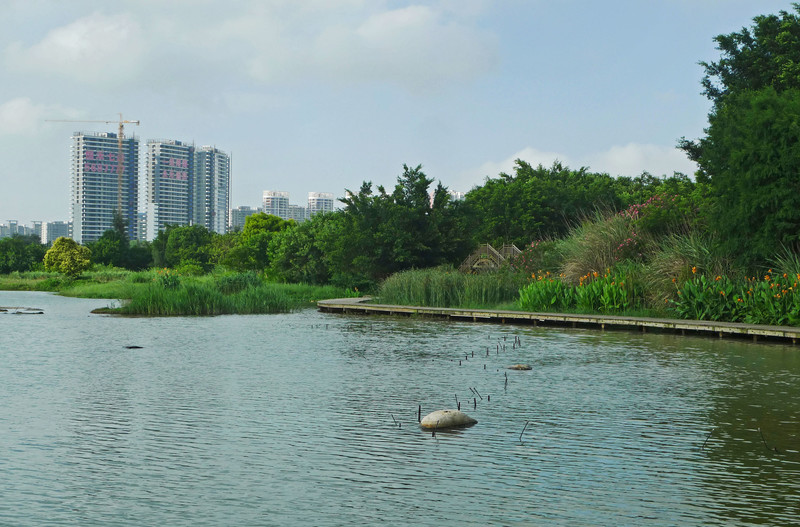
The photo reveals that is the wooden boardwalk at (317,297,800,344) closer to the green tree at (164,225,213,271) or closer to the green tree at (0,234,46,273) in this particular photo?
the green tree at (0,234,46,273)

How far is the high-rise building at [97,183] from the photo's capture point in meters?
146

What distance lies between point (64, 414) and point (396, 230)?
2696cm

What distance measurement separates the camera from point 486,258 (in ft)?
119

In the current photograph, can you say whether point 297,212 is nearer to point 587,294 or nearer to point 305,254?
point 305,254

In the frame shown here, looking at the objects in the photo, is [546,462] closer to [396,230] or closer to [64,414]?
[64,414]

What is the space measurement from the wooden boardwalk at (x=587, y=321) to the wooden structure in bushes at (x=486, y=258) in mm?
6984

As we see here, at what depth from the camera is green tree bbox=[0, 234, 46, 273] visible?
63.6 metres

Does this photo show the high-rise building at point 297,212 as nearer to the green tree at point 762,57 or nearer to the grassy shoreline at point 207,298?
the grassy shoreline at point 207,298

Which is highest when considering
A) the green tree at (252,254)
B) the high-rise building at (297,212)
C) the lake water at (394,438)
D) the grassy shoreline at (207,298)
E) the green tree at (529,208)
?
the high-rise building at (297,212)

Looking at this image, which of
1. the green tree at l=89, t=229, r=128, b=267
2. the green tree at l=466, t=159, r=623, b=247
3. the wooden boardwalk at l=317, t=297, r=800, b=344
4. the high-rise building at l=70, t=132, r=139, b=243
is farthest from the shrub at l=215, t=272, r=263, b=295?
the high-rise building at l=70, t=132, r=139, b=243

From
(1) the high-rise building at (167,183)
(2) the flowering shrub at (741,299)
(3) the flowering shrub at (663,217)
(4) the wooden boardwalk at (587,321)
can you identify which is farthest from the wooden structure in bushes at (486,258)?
(1) the high-rise building at (167,183)

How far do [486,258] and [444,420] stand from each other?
89.9 feet

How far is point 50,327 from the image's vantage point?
23.1m

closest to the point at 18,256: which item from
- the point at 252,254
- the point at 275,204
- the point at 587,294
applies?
the point at 252,254
